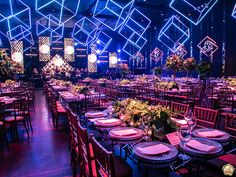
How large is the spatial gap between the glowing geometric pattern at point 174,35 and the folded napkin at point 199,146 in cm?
1179

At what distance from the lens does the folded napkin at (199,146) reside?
1.76 m

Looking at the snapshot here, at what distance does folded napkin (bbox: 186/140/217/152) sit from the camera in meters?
1.76

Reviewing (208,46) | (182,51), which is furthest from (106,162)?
(182,51)

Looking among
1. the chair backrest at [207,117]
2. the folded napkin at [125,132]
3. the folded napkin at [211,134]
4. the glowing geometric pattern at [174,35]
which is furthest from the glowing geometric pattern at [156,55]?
the folded napkin at [125,132]

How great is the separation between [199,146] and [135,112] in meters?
0.78

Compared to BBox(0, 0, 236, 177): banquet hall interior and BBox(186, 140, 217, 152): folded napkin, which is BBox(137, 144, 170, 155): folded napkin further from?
BBox(186, 140, 217, 152): folded napkin

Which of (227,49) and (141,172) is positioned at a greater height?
(227,49)

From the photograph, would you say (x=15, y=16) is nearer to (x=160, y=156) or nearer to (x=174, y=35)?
(x=174, y=35)

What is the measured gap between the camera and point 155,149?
1793 mm

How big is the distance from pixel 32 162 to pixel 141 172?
167 centimetres

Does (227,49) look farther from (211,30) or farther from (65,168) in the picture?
(65,168)

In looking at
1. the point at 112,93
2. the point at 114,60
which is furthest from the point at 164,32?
the point at 112,93

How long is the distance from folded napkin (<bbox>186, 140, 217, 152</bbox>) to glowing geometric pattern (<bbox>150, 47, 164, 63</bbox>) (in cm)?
1421

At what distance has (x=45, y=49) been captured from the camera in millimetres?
13172
